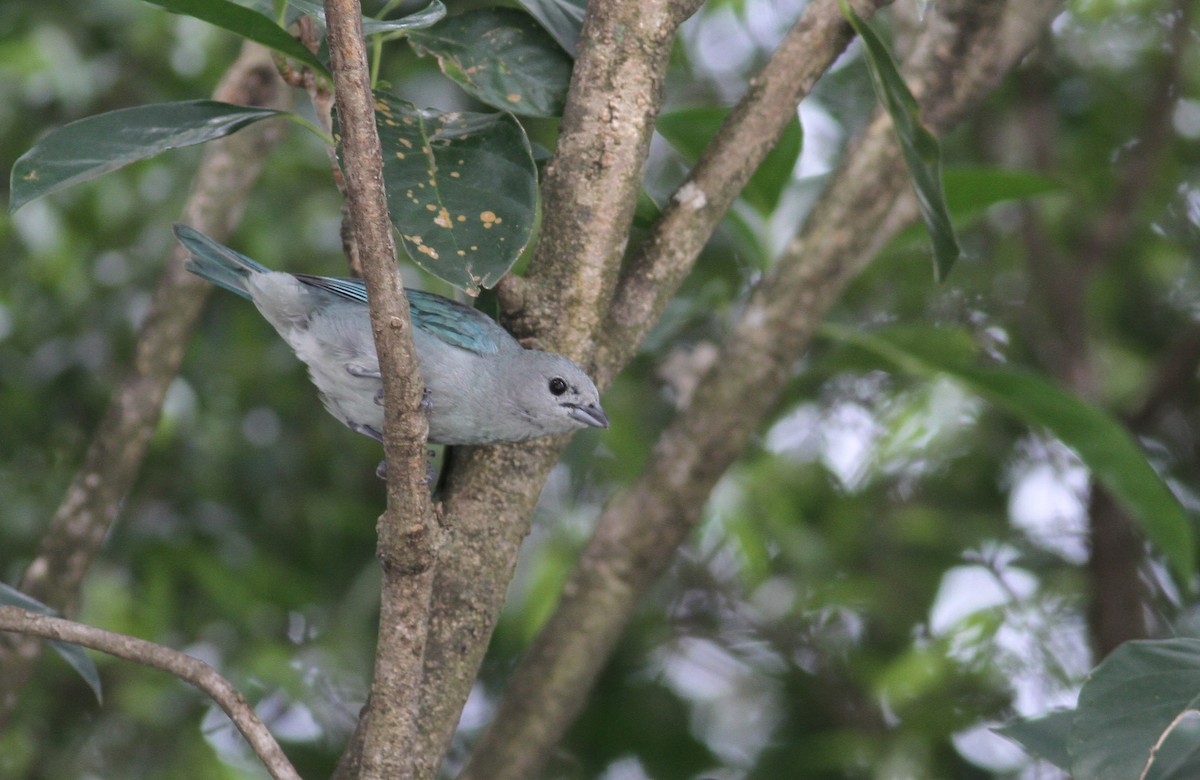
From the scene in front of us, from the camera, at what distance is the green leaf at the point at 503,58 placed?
2.40 m

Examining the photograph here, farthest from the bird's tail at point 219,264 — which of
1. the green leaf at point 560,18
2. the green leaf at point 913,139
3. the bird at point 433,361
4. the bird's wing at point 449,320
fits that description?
the green leaf at point 913,139

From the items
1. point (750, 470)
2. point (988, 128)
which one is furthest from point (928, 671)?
point (988, 128)

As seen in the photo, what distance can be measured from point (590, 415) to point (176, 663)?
103 cm

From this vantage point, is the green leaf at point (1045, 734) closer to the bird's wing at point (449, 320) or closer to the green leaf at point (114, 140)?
the bird's wing at point (449, 320)

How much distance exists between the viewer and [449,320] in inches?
106

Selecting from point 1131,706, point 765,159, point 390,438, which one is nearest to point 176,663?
point 390,438

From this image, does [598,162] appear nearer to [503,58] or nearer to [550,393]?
A: [503,58]

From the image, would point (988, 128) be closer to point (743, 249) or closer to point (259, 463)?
point (743, 249)

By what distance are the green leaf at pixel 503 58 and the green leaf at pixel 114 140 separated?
38 cm

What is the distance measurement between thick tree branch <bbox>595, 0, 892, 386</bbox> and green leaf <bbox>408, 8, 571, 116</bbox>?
34 cm

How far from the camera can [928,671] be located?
154 inches

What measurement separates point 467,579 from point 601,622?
0.92m

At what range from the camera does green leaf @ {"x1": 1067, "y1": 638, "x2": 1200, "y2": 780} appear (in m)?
1.91

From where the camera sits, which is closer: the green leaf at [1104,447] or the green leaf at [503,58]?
the green leaf at [503,58]
